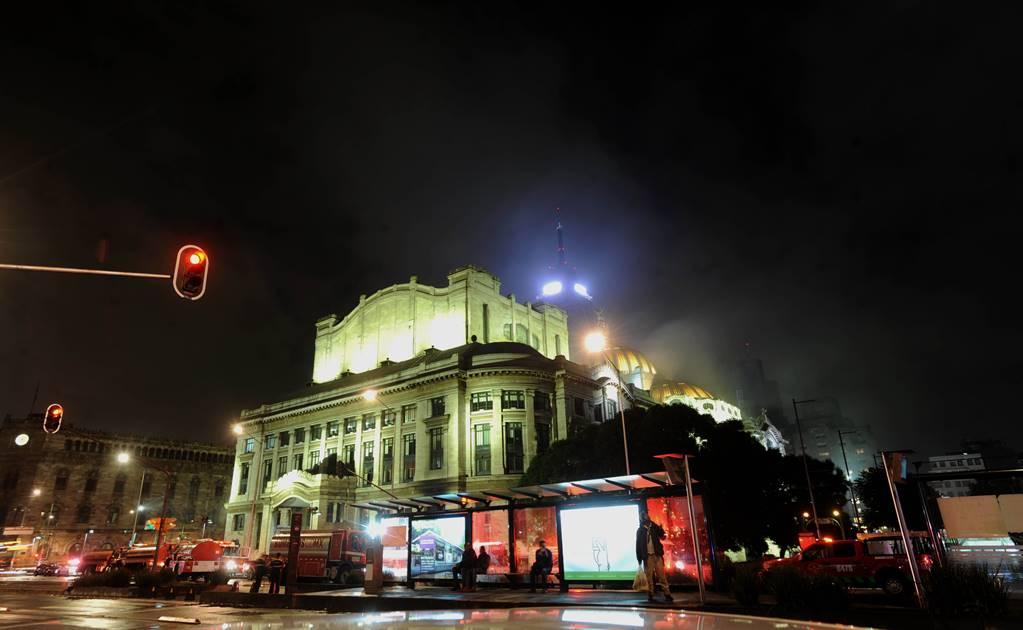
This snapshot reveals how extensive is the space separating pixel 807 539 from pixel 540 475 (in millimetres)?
19632

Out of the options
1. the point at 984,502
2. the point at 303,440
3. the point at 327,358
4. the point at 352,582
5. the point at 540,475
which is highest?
the point at 327,358

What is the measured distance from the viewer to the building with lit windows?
54875mm

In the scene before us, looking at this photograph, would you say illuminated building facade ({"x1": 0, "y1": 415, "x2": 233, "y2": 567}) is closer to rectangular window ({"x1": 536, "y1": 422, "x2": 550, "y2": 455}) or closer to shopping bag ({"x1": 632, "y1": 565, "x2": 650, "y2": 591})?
rectangular window ({"x1": 536, "y1": 422, "x2": 550, "y2": 455})

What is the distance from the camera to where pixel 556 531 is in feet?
72.5

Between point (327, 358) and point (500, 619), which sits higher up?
point (327, 358)

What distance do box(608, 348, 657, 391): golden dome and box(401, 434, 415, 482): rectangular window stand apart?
40.0 metres

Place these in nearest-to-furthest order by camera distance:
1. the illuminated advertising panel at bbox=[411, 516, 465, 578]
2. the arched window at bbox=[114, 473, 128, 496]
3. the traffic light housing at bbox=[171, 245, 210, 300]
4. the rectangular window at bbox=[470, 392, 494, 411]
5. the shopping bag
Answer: the traffic light housing at bbox=[171, 245, 210, 300]
the shopping bag
the illuminated advertising panel at bbox=[411, 516, 465, 578]
the rectangular window at bbox=[470, 392, 494, 411]
the arched window at bbox=[114, 473, 128, 496]

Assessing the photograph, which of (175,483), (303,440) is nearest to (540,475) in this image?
(303,440)

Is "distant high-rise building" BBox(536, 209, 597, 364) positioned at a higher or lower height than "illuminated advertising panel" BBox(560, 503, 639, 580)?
higher

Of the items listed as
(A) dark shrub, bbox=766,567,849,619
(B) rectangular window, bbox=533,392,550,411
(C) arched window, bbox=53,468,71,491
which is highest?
(B) rectangular window, bbox=533,392,550,411

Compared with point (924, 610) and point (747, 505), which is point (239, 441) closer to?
point (747, 505)

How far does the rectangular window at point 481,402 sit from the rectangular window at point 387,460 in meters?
10.4

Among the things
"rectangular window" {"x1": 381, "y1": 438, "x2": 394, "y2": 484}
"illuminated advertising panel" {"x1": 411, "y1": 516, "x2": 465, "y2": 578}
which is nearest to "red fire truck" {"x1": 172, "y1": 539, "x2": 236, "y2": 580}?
"illuminated advertising panel" {"x1": 411, "y1": 516, "x2": 465, "y2": 578}

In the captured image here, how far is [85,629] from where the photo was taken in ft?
44.1
